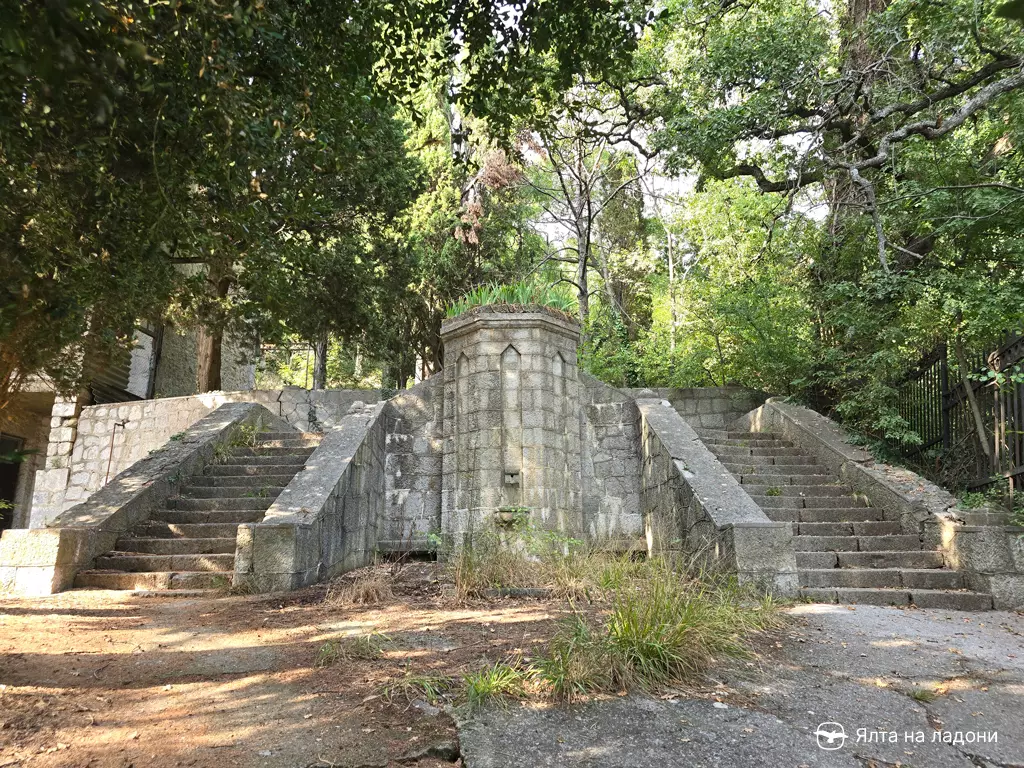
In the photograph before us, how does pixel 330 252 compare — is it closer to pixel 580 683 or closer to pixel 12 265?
pixel 12 265

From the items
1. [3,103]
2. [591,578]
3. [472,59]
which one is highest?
[472,59]

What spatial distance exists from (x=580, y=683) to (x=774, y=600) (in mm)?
2842

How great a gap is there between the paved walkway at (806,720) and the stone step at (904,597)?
4.83 ft

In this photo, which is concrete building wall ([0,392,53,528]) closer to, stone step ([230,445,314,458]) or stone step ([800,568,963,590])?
stone step ([230,445,314,458])

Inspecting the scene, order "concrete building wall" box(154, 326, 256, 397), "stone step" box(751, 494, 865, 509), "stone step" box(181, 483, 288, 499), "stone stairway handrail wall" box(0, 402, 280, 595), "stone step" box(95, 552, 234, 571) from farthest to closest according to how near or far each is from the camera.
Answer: "concrete building wall" box(154, 326, 256, 397) < "stone step" box(181, 483, 288, 499) < "stone step" box(751, 494, 865, 509) < "stone step" box(95, 552, 234, 571) < "stone stairway handrail wall" box(0, 402, 280, 595)

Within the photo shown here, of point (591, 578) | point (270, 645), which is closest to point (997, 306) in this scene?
point (591, 578)

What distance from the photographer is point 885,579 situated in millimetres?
6254

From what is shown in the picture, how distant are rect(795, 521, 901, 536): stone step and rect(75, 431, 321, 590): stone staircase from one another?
604 centimetres

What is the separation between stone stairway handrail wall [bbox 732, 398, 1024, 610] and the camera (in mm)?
5906

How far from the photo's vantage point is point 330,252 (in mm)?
13344

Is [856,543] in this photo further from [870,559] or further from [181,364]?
[181,364]

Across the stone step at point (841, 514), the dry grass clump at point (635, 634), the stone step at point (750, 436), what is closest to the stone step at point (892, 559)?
the stone step at point (841, 514)

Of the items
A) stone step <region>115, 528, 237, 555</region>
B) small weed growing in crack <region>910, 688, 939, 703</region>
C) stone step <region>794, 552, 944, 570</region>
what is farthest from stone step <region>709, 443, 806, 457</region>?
stone step <region>115, 528, 237, 555</region>

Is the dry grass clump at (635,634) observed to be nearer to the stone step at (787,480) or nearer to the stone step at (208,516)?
the stone step at (787,480)
